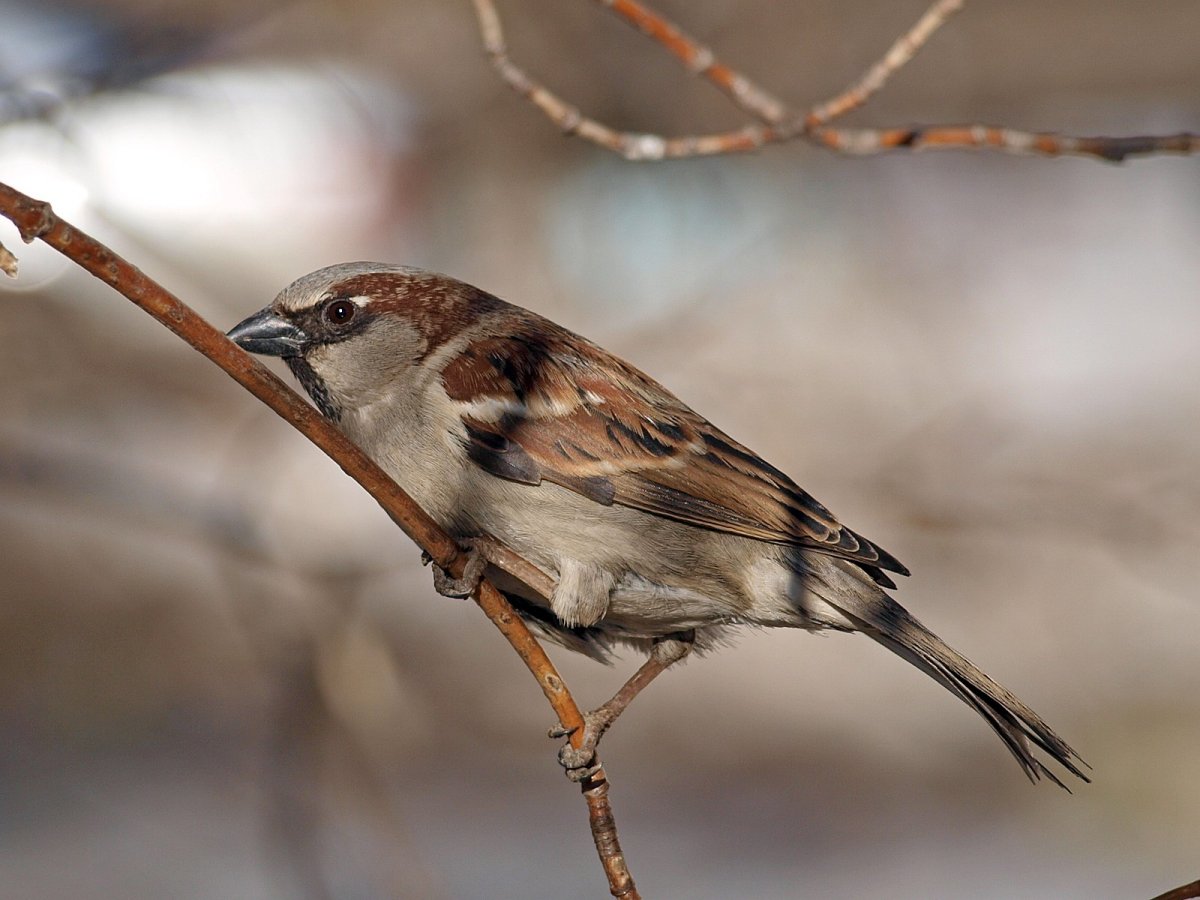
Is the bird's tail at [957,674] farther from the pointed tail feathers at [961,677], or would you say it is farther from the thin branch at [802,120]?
the thin branch at [802,120]

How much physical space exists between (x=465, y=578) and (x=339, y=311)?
28.4 inches

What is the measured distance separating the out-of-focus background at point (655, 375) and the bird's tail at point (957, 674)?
82.1 inches

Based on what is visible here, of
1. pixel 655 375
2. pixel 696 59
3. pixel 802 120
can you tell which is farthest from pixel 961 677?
pixel 655 375

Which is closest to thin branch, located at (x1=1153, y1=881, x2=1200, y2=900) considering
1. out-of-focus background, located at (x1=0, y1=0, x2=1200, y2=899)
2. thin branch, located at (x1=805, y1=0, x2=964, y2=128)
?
thin branch, located at (x1=805, y1=0, x2=964, y2=128)

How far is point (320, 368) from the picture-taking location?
8.43 ft

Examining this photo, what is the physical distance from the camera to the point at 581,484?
2.45m

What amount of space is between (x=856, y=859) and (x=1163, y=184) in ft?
14.9

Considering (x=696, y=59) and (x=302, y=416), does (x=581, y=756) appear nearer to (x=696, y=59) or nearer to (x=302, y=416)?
(x=302, y=416)

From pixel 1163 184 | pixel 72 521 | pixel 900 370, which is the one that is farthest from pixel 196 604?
pixel 1163 184

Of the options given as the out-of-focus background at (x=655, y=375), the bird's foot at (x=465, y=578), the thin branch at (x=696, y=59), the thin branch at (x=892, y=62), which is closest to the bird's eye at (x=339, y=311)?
the bird's foot at (x=465, y=578)

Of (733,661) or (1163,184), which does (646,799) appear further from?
(1163,184)

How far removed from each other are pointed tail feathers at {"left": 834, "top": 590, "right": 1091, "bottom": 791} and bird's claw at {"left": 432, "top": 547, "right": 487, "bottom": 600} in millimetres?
727

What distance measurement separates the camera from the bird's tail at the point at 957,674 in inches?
87.8

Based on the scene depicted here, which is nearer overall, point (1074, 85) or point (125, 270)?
point (125, 270)
